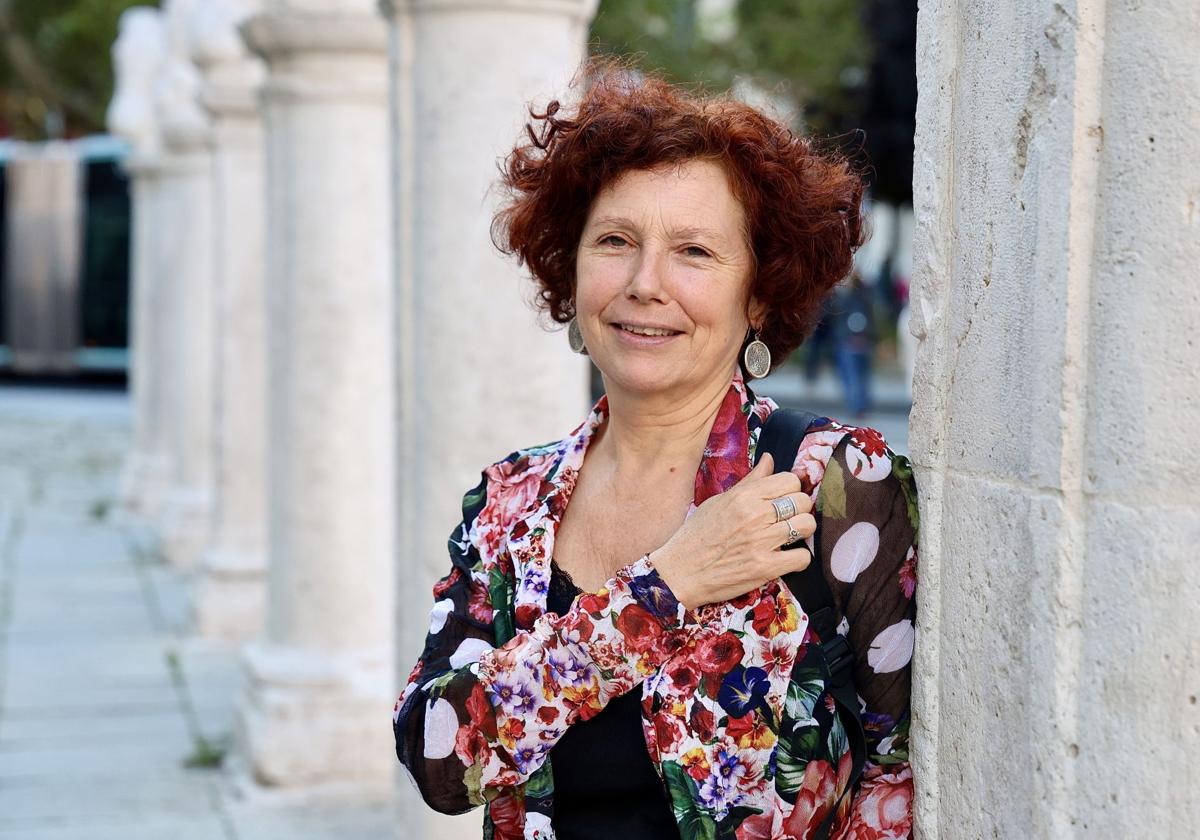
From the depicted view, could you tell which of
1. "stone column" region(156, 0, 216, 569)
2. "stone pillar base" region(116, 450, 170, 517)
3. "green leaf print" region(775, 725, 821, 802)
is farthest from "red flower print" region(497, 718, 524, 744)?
"stone pillar base" region(116, 450, 170, 517)

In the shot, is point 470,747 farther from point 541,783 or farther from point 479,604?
point 479,604

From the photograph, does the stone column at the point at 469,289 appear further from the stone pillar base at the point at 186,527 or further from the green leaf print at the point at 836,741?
the stone pillar base at the point at 186,527

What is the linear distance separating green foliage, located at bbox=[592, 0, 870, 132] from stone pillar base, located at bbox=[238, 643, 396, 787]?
19.2m

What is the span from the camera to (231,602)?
26.9 ft

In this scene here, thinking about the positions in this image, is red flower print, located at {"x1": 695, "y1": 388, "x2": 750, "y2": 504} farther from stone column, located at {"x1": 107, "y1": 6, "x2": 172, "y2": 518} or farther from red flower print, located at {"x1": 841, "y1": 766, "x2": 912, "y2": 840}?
stone column, located at {"x1": 107, "y1": 6, "x2": 172, "y2": 518}

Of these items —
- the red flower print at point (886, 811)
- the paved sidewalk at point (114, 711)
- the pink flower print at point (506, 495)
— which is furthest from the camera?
the paved sidewalk at point (114, 711)

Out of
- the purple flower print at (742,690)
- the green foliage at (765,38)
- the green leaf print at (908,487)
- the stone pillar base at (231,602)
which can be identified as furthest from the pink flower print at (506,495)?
the green foliage at (765,38)

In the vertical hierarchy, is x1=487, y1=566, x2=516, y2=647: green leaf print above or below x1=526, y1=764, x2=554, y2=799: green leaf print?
above

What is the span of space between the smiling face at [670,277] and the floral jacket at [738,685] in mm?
154

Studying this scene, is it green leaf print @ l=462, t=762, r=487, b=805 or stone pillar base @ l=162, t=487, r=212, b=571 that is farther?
stone pillar base @ l=162, t=487, r=212, b=571

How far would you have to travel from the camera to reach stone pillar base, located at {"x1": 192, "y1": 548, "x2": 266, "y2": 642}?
8.16m

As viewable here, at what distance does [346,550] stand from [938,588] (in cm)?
400

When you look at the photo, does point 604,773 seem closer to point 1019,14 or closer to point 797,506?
point 797,506

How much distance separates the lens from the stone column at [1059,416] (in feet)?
5.05
